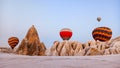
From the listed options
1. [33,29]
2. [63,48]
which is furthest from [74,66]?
[33,29]

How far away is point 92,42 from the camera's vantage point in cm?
1494

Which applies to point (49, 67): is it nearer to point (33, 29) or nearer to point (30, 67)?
point (30, 67)

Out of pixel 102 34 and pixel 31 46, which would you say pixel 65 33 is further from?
pixel 31 46

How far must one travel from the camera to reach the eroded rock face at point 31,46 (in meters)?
18.1

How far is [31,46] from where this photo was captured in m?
19.5

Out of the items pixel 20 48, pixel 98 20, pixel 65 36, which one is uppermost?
pixel 98 20

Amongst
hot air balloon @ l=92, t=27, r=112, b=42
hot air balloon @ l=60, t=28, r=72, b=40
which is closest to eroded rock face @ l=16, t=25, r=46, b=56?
hot air balloon @ l=60, t=28, r=72, b=40

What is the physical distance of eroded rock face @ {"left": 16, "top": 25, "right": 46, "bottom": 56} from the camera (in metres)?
18.1

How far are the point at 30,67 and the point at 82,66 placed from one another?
36 centimetres

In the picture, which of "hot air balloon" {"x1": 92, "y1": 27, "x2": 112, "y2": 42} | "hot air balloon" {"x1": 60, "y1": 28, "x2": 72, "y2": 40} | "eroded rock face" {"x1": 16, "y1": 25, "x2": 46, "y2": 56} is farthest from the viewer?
"eroded rock face" {"x1": 16, "y1": 25, "x2": 46, "y2": 56}

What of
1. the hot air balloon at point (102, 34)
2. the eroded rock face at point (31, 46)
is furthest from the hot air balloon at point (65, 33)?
the eroded rock face at point (31, 46)

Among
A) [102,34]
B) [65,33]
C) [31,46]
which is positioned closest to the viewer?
[102,34]

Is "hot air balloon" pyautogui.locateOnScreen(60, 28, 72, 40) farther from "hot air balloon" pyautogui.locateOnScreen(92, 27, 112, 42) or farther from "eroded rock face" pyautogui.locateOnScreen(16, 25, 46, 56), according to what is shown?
"eroded rock face" pyautogui.locateOnScreen(16, 25, 46, 56)

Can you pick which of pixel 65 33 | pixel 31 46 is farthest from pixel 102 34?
pixel 31 46
